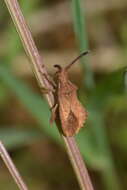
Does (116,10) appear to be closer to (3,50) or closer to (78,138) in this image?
(3,50)

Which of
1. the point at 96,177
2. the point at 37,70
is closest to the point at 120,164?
the point at 96,177

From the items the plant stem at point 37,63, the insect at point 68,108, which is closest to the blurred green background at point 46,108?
the insect at point 68,108

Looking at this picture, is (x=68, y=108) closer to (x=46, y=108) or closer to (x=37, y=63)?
(x=37, y=63)

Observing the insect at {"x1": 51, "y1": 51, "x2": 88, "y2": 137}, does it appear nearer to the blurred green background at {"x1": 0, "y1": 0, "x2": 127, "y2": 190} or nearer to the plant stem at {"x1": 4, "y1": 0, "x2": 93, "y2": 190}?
the plant stem at {"x1": 4, "y1": 0, "x2": 93, "y2": 190}

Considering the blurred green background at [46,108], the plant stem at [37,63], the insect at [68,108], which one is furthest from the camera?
the blurred green background at [46,108]

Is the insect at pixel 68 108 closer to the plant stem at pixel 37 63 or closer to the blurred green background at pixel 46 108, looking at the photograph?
the plant stem at pixel 37 63

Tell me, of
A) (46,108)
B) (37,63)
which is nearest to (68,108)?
(37,63)
